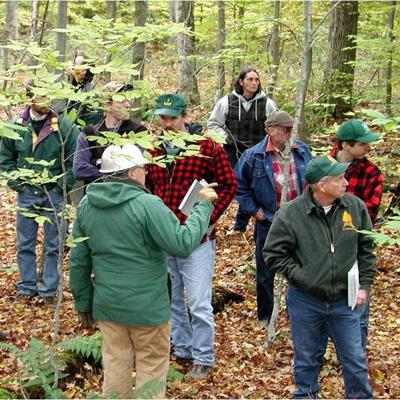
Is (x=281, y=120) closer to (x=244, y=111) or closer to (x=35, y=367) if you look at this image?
(x=244, y=111)

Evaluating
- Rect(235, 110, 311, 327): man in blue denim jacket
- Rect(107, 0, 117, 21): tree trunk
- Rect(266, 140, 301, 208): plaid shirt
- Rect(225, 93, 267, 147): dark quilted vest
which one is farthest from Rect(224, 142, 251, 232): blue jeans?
Rect(107, 0, 117, 21): tree trunk

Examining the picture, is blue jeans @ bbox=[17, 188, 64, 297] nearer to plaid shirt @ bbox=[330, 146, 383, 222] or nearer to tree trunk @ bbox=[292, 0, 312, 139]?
tree trunk @ bbox=[292, 0, 312, 139]

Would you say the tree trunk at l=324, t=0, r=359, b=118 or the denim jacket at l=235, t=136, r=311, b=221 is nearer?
the denim jacket at l=235, t=136, r=311, b=221

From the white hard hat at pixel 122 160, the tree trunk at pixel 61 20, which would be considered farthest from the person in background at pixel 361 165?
the tree trunk at pixel 61 20

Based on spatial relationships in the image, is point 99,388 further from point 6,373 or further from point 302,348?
point 302,348

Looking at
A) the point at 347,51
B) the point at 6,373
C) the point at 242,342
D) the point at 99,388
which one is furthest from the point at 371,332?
the point at 347,51

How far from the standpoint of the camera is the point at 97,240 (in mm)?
4035

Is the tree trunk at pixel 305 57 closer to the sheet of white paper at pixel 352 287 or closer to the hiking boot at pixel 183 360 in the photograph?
the sheet of white paper at pixel 352 287

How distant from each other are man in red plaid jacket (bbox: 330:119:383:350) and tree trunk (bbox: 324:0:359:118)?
838 centimetres

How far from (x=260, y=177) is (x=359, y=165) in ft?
3.83

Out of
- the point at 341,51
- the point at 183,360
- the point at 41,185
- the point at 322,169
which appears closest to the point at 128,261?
the point at 322,169

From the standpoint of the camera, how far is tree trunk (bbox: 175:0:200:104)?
1171 cm

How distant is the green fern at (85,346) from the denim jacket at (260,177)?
201cm

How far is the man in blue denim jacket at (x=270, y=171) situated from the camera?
588 centimetres
